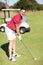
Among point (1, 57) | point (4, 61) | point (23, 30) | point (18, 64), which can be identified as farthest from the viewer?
point (23, 30)

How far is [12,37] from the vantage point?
7.77m

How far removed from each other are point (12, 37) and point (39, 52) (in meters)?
1.95

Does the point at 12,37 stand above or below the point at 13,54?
above

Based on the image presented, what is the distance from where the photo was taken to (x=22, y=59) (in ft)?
26.9

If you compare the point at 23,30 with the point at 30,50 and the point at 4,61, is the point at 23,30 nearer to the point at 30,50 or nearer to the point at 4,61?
the point at 30,50

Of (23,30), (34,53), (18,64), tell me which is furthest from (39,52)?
(23,30)

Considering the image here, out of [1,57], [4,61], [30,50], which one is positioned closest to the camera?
[4,61]

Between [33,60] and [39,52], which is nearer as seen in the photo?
[33,60]

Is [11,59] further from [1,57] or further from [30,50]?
[30,50]

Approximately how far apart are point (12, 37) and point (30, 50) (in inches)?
83.5

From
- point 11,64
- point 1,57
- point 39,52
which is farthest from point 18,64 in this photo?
point 39,52

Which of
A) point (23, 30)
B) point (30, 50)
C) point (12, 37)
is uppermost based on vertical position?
point (12, 37)

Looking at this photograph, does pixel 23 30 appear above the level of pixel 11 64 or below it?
below

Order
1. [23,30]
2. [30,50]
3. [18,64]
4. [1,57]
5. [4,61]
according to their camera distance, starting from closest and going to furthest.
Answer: [18,64] < [4,61] < [1,57] < [30,50] < [23,30]
